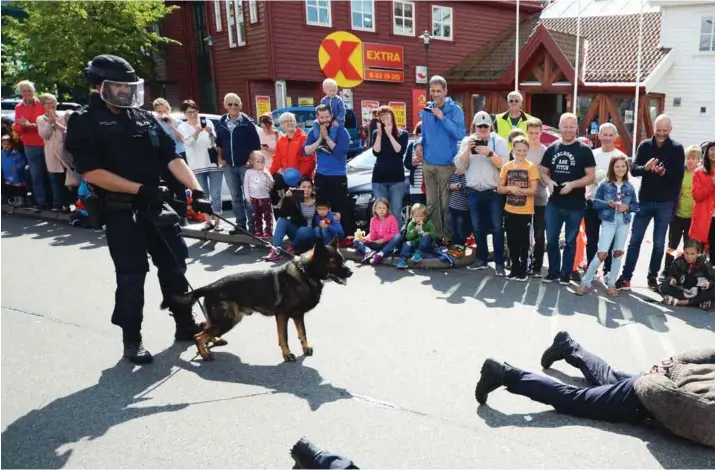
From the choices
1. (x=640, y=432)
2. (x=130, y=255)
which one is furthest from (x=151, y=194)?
(x=640, y=432)

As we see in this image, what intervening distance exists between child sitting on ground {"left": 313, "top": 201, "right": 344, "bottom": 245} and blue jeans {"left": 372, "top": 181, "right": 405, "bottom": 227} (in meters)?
0.71

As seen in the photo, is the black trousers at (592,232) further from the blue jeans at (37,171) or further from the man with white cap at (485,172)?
the blue jeans at (37,171)

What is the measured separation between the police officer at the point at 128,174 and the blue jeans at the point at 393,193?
11.7 feet

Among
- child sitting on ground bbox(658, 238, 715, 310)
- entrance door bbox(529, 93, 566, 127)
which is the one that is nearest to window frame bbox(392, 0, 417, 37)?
entrance door bbox(529, 93, 566, 127)

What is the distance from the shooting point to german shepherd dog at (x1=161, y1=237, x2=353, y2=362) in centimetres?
434

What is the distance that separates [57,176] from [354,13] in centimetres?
1424

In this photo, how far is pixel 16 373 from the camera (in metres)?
4.38

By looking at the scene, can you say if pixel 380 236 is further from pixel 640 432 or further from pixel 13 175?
pixel 13 175

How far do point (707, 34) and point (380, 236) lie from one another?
19.9 meters

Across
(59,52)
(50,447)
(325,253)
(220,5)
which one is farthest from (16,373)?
(220,5)

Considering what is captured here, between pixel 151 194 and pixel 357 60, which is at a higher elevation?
pixel 357 60

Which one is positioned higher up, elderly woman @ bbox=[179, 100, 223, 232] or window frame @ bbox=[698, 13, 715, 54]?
window frame @ bbox=[698, 13, 715, 54]

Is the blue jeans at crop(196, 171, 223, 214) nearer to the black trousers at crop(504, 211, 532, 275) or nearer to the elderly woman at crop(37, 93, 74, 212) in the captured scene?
the elderly woman at crop(37, 93, 74, 212)

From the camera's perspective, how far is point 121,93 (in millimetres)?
4273
